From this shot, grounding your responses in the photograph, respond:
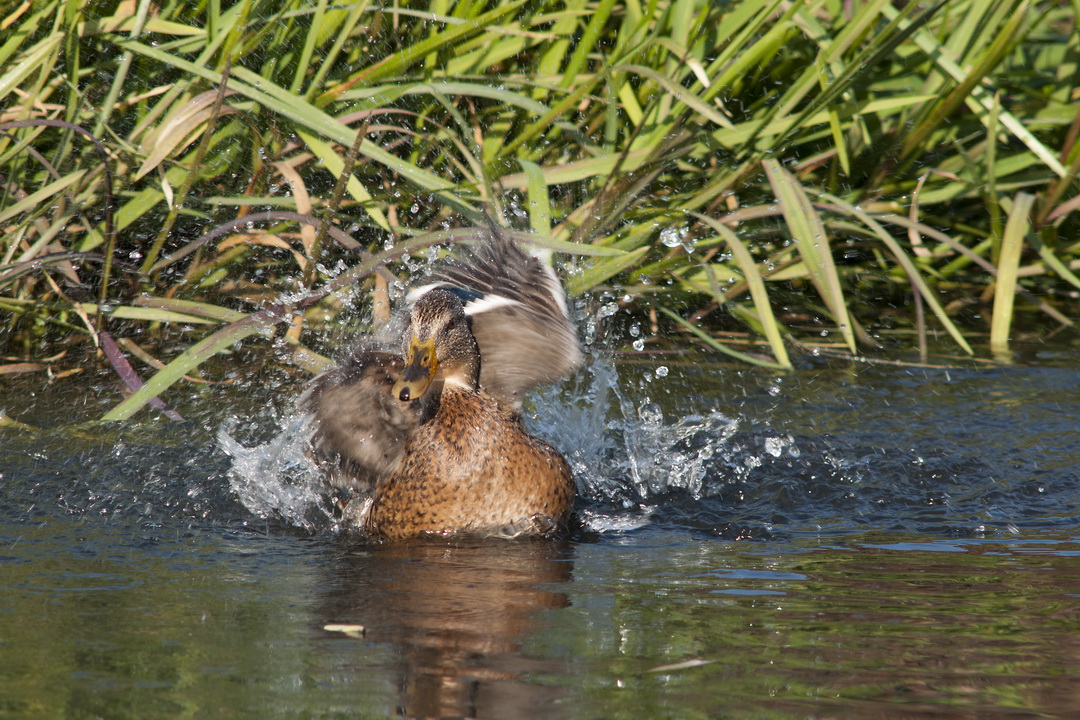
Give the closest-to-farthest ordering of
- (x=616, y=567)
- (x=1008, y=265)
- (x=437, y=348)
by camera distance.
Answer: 1. (x=616, y=567)
2. (x=437, y=348)
3. (x=1008, y=265)

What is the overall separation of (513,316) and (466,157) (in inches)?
34.8

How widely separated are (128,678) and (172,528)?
114cm

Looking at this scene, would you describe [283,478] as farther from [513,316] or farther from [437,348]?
[513,316]

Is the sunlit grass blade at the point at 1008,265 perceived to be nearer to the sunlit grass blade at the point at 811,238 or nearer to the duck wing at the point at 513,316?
the sunlit grass blade at the point at 811,238

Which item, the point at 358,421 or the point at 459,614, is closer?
the point at 459,614

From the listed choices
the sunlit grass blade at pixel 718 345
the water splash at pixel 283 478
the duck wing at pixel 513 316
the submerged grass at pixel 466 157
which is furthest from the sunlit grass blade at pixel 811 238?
the water splash at pixel 283 478

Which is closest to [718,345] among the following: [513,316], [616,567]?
[513,316]

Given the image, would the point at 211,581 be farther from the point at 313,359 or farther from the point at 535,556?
the point at 313,359

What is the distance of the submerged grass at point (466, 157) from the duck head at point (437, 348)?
2.01ft

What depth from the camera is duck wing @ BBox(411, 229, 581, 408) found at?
12.1ft

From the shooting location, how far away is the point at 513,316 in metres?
3.76

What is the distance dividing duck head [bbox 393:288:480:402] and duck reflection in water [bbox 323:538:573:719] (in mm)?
432

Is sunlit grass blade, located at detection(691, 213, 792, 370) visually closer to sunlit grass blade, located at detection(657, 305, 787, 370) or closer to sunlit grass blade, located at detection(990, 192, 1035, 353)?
sunlit grass blade, located at detection(657, 305, 787, 370)

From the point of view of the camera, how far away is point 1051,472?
3.68 metres
